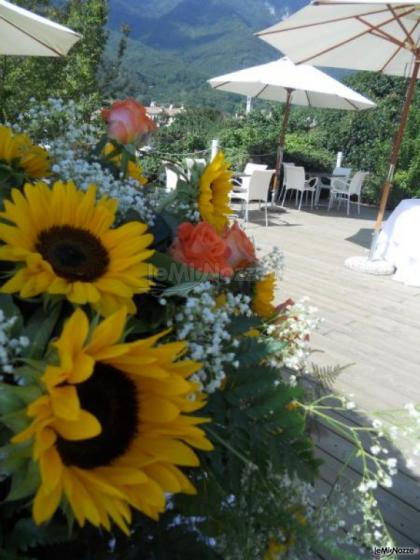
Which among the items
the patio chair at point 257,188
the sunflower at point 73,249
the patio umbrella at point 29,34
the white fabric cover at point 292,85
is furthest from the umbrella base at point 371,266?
the sunflower at point 73,249

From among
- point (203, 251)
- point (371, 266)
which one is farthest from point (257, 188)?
point (203, 251)

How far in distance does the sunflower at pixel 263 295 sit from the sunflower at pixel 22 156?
1.38ft

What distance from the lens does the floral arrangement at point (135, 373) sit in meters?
0.46

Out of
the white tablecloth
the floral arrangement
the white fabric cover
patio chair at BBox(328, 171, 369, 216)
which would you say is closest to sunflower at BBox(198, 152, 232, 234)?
the floral arrangement

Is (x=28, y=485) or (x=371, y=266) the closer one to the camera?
(x=28, y=485)

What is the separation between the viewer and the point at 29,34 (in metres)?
4.70

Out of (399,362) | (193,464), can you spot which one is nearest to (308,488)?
(193,464)

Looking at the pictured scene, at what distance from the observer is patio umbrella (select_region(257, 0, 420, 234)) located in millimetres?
5164

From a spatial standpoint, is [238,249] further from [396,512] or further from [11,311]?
[396,512]

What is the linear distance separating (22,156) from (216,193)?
34cm

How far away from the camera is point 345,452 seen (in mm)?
2422

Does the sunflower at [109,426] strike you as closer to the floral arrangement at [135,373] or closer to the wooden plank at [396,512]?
the floral arrangement at [135,373]

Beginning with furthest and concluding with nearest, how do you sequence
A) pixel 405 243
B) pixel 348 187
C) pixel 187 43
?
pixel 187 43 < pixel 348 187 < pixel 405 243

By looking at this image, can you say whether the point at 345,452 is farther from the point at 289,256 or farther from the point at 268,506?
the point at 289,256
